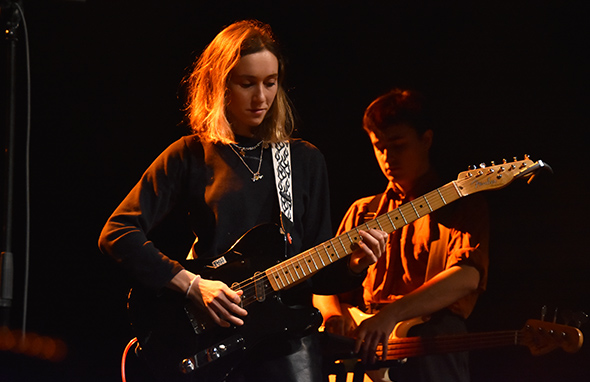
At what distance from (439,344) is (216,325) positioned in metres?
1.13

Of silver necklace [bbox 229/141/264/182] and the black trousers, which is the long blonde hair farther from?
the black trousers

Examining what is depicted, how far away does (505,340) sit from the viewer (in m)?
2.75

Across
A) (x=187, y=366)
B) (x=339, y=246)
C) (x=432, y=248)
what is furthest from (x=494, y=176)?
(x=187, y=366)

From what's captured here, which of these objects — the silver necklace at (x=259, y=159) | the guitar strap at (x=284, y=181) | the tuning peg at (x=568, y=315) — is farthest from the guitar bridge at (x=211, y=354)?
the tuning peg at (x=568, y=315)

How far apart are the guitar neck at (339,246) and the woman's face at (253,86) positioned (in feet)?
1.72

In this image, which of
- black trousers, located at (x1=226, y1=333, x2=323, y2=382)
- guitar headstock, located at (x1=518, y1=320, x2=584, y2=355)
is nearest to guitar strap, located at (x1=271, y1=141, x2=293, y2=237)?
black trousers, located at (x1=226, y1=333, x2=323, y2=382)

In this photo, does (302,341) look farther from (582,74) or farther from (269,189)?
(582,74)

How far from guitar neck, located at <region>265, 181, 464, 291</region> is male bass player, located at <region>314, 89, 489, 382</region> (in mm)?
639

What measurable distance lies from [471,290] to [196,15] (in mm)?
2015

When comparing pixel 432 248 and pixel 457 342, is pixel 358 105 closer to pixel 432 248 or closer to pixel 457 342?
pixel 432 248

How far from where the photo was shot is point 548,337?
2.73m

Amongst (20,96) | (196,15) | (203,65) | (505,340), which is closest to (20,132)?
(20,96)

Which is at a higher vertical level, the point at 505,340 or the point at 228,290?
the point at 228,290

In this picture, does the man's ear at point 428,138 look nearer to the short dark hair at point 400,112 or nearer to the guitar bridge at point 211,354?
the short dark hair at point 400,112
